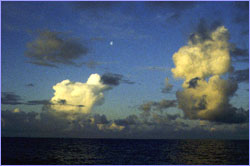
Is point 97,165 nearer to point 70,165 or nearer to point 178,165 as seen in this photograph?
point 70,165

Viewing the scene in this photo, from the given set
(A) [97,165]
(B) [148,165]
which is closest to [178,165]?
(B) [148,165]

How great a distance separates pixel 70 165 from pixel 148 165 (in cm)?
2338

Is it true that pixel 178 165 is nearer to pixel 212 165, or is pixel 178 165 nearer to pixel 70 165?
pixel 212 165

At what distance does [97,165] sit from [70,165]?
7.99 meters

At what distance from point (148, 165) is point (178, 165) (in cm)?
913

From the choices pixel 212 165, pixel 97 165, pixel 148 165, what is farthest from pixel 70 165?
pixel 212 165

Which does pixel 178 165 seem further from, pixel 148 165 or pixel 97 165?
pixel 97 165

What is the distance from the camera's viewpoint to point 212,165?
77.9 m

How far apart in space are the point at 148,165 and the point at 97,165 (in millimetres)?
15396

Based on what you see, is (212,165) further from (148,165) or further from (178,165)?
(148,165)

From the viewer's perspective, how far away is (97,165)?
248 ft

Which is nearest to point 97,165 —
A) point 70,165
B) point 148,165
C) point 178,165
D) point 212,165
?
point 70,165

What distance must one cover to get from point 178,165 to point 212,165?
10.6 m

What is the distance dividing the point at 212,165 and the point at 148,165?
1975 centimetres
